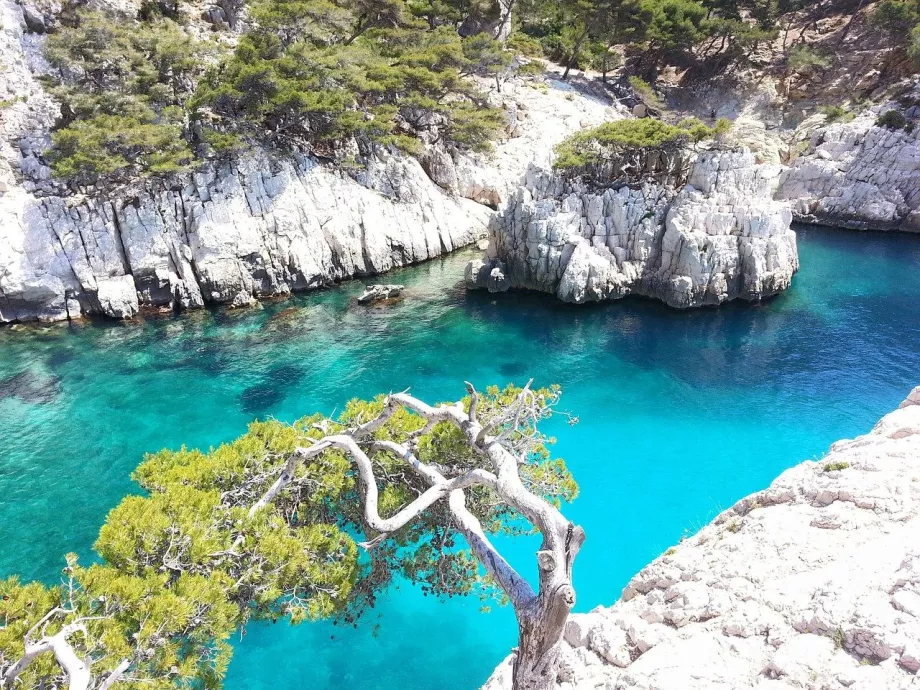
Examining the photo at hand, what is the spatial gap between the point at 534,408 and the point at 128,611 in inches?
330

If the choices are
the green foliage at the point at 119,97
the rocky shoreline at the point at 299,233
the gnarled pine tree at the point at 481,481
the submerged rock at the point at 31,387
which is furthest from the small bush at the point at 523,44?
the gnarled pine tree at the point at 481,481

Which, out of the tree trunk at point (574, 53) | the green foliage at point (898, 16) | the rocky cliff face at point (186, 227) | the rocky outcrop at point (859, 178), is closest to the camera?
the rocky cliff face at point (186, 227)

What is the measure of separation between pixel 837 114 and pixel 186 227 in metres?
60.1

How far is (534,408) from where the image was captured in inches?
488

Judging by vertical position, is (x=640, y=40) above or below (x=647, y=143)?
above

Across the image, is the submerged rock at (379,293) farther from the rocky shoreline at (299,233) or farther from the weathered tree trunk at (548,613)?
the weathered tree trunk at (548,613)

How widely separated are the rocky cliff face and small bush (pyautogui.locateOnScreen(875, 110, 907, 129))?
1578 inches

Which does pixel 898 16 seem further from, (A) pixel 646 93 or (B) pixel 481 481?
(B) pixel 481 481

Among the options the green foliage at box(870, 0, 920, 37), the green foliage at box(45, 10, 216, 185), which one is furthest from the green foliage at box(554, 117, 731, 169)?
the green foliage at box(870, 0, 920, 37)

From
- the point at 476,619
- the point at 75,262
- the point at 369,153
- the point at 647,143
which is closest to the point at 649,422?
the point at 476,619

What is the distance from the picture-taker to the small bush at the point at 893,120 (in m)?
46.1

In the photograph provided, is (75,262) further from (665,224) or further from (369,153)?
(665,224)

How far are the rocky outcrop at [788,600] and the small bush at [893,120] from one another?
1933 inches

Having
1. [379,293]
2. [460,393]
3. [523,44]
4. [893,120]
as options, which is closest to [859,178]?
[893,120]
